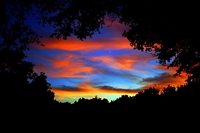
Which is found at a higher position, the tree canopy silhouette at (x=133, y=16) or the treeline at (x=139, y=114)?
the tree canopy silhouette at (x=133, y=16)

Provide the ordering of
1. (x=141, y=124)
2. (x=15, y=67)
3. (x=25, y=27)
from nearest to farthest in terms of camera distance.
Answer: (x=141, y=124), (x=25, y=27), (x=15, y=67)

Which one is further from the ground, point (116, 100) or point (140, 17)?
point (140, 17)

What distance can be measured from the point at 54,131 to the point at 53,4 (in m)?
6.59

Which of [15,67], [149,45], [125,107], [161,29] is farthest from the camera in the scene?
[15,67]

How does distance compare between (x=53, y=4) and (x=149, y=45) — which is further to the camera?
(x=149, y=45)

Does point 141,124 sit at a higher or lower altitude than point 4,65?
lower

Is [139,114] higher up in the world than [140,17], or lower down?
lower down

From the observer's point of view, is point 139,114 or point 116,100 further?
point 116,100

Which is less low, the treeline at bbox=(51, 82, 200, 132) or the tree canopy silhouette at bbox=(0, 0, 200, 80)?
the tree canopy silhouette at bbox=(0, 0, 200, 80)

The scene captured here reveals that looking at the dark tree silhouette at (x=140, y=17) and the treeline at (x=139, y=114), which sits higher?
the dark tree silhouette at (x=140, y=17)

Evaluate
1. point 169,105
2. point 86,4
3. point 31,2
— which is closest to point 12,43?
point 31,2

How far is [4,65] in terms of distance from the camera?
24.9 metres

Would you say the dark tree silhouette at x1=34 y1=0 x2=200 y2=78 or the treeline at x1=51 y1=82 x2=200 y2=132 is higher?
the dark tree silhouette at x1=34 y1=0 x2=200 y2=78

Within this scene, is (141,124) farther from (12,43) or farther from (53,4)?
(12,43)
